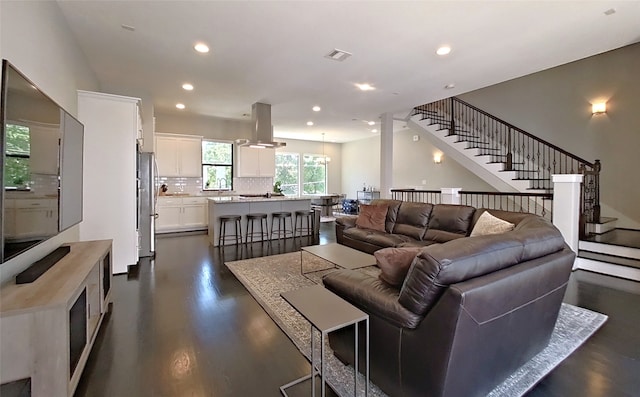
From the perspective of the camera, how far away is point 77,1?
2930 mm

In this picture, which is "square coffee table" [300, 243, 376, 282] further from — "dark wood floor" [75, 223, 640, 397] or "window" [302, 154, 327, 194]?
"window" [302, 154, 327, 194]

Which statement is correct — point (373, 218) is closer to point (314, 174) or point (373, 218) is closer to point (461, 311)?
point (461, 311)

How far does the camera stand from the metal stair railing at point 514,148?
205 inches

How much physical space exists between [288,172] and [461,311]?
10.6 metres

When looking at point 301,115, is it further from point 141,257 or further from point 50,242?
point 50,242

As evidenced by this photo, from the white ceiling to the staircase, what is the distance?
1.70 m

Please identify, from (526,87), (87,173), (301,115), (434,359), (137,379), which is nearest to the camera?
(434,359)

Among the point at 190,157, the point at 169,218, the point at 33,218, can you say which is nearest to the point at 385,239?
the point at 33,218

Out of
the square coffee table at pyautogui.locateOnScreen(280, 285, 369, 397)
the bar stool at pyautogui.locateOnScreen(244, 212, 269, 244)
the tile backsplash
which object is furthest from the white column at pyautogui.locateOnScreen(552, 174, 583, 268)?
A: the tile backsplash

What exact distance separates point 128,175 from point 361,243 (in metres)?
3.60

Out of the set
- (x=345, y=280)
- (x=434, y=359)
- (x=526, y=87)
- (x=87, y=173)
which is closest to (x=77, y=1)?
(x=87, y=173)

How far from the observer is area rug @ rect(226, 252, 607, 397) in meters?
1.90

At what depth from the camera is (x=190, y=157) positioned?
25.9 ft

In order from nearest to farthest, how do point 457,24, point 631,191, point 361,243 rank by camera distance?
point 457,24, point 361,243, point 631,191
